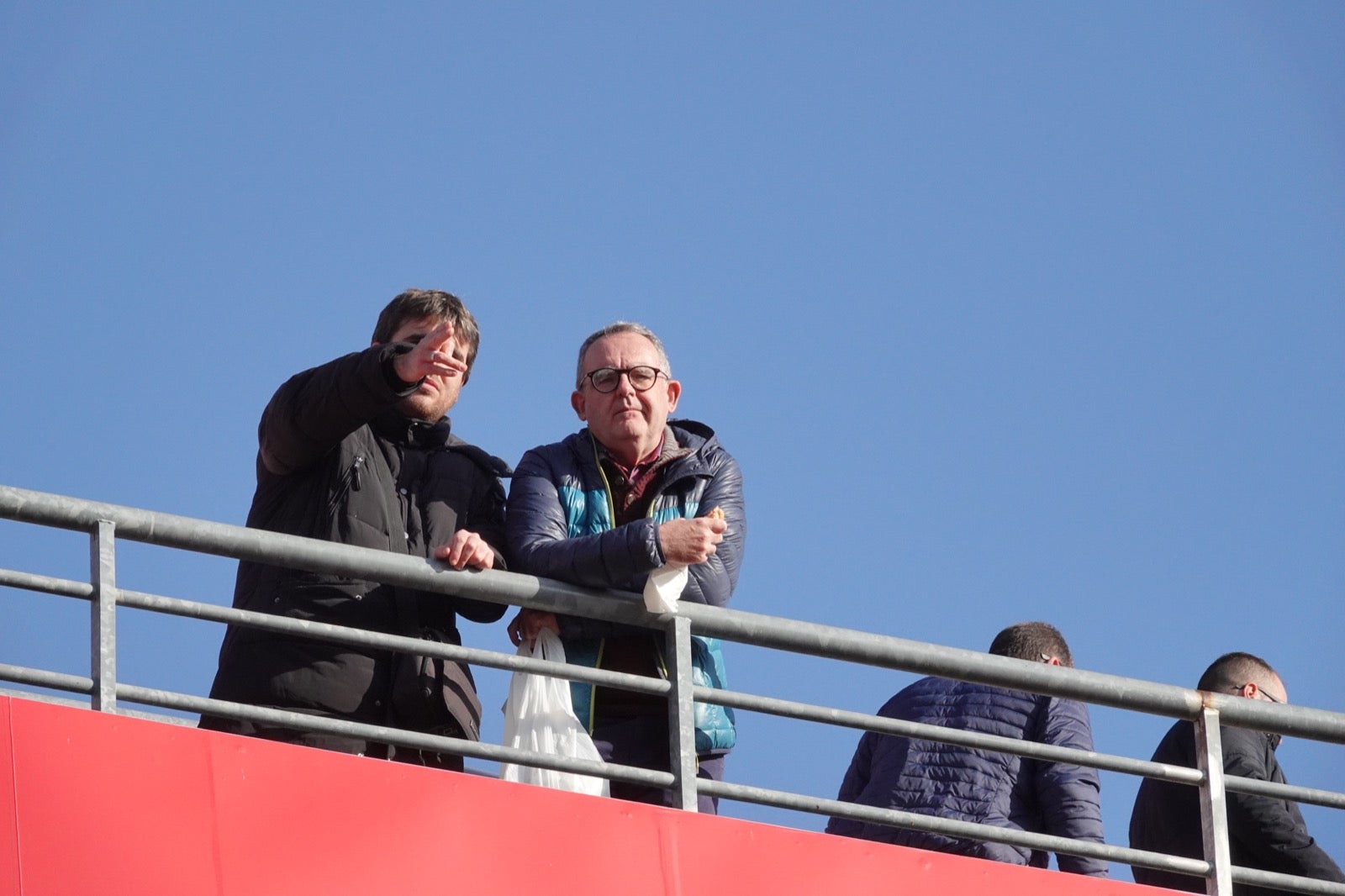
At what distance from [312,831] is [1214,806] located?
2.60 metres

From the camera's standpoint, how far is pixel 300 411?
5230 mm

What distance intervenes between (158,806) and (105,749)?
182mm

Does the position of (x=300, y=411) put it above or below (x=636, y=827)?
above

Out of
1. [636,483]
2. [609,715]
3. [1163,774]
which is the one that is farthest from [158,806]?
[1163,774]

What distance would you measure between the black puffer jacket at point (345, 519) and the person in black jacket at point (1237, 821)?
7.50 feet

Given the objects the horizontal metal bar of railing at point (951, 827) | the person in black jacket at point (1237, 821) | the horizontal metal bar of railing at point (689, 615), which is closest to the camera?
the horizontal metal bar of railing at point (689, 615)

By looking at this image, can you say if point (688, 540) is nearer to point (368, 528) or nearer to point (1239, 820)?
point (368, 528)

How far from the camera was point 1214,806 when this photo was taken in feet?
18.4

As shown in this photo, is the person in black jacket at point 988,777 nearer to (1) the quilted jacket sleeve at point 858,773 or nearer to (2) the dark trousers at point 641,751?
(1) the quilted jacket sleeve at point 858,773

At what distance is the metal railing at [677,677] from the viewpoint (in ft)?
15.4

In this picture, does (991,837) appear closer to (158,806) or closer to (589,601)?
(589,601)

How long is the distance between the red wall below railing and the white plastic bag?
243mm

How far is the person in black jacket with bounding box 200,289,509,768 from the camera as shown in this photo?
5.09m

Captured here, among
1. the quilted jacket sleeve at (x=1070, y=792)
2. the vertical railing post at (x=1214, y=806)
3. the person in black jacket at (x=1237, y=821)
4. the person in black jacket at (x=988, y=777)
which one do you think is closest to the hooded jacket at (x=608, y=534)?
the person in black jacket at (x=988, y=777)
